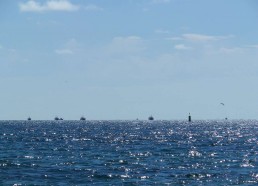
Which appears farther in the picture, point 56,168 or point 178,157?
point 178,157

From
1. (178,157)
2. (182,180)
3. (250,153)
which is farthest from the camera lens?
(250,153)

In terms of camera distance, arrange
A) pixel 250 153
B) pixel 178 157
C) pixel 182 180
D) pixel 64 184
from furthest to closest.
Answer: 1. pixel 250 153
2. pixel 178 157
3. pixel 182 180
4. pixel 64 184

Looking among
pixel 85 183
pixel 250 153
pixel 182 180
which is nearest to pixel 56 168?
pixel 85 183

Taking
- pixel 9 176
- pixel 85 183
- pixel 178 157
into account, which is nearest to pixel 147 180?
pixel 85 183

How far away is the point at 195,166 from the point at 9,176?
18.9 meters

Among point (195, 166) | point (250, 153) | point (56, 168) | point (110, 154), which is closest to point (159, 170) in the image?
point (195, 166)

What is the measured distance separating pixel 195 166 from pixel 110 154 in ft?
55.9

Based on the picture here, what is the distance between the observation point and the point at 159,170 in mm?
48062

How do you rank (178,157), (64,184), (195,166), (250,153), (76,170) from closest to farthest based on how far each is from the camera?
(64,184) < (76,170) < (195,166) < (178,157) < (250,153)

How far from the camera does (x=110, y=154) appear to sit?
6606 centimetres

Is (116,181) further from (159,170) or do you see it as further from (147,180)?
(159,170)

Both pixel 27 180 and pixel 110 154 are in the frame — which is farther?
pixel 110 154

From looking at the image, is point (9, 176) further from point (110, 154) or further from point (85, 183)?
point (110, 154)

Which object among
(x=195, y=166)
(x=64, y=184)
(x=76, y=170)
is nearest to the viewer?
(x=64, y=184)
